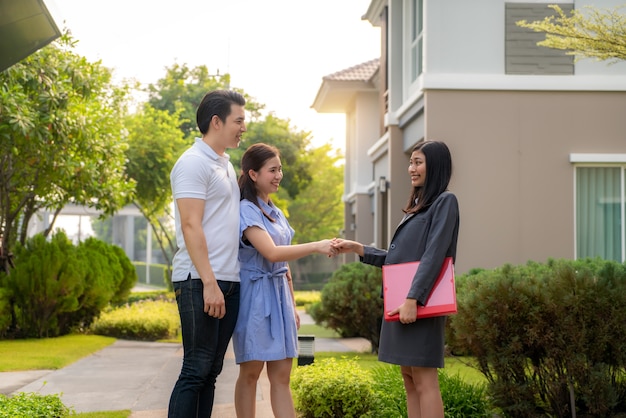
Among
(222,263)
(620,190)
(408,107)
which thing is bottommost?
(222,263)

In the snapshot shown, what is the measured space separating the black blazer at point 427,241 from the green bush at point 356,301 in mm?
6944

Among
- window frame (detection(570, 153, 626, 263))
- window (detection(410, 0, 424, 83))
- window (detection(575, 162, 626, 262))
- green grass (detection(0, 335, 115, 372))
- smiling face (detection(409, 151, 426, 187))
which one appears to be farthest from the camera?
window (detection(410, 0, 424, 83))

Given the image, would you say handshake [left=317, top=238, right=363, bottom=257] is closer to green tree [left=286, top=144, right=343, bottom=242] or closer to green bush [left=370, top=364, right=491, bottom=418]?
green bush [left=370, top=364, right=491, bottom=418]

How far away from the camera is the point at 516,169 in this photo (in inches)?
527

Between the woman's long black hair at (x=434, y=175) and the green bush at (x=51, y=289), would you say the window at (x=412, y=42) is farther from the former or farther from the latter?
the woman's long black hair at (x=434, y=175)

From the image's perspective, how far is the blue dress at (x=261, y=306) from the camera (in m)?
5.12

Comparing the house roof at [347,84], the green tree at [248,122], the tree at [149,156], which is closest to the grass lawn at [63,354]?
the house roof at [347,84]

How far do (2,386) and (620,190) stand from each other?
352 inches

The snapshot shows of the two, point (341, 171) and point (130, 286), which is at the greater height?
point (341, 171)

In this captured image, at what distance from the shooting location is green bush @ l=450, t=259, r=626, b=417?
20.4 ft

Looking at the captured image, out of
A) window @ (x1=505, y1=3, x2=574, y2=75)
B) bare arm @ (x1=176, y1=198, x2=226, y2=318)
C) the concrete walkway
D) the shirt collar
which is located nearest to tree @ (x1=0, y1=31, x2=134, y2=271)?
the concrete walkway

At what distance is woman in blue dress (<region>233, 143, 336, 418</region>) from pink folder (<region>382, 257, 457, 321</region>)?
42 cm

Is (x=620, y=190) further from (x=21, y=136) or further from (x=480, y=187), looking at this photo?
(x=21, y=136)

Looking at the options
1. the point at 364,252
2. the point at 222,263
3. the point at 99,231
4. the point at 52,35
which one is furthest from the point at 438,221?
the point at 99,231
